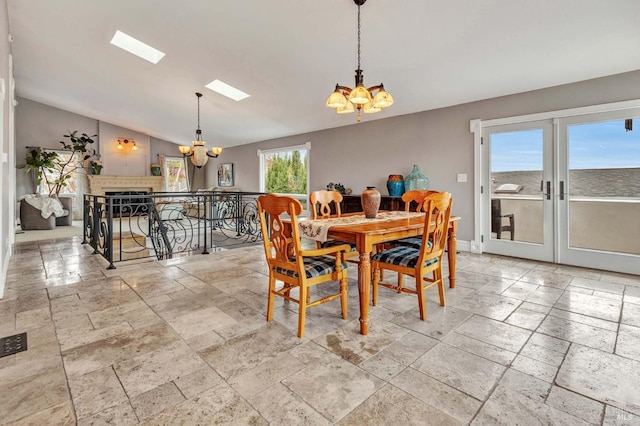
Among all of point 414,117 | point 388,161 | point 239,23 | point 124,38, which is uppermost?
point 124,38

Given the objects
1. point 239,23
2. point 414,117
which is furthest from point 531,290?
point 239,23

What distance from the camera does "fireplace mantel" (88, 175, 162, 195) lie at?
959 centimetres

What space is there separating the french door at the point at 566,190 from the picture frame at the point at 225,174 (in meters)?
7.51

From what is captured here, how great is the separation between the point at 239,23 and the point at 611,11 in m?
3.58

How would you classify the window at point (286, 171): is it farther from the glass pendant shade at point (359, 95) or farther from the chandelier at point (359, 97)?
the glass pendant shade at point (359, 95)

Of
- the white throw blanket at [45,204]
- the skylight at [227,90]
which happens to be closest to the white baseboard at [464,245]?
the skylight at [227,90]

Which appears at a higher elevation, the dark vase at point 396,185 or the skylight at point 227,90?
the skylight at point 227,90

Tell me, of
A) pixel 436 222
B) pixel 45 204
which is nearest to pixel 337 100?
pixel 436 222

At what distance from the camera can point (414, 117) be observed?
5477 millimetres

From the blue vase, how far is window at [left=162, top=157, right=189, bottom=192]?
28.5ft

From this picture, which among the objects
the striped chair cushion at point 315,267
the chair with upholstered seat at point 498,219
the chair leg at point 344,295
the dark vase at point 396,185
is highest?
the dark vase at point 396,185

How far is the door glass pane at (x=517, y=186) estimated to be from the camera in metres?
4.38

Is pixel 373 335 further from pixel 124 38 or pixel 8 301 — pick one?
pixel 124 38

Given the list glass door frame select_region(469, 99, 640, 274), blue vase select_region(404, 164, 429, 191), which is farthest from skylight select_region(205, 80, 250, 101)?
glass door frame select_region(469, 99, 640, 274)
